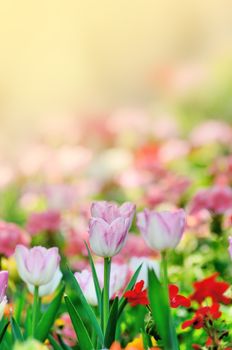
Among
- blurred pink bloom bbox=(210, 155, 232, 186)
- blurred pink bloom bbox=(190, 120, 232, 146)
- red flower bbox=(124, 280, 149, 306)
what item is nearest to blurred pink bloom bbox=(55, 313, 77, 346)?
red flower bbox=(124, 280, 149, 306)

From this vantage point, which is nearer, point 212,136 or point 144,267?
point 144,267

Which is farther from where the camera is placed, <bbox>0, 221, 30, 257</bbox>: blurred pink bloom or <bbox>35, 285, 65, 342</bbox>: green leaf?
<bbox>0, 221, 30, 257</bbox>: blurred pink bloom

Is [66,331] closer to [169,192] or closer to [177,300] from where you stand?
[177,300]

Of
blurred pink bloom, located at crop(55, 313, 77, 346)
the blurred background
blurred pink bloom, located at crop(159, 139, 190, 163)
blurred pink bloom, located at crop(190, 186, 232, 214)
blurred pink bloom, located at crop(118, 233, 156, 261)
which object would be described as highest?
the blurred background

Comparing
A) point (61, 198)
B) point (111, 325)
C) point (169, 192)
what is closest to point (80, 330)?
point (111, 325)

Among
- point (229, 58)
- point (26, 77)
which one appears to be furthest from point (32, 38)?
point (229, 58)

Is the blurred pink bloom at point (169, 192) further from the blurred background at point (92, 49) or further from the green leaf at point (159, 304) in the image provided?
the blurred background at point (92, 49)

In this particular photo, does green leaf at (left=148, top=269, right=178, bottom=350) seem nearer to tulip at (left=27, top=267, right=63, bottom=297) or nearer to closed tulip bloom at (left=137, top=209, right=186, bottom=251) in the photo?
closed tulip bloom at (left=137, top=209, right=186, bottom=251)
